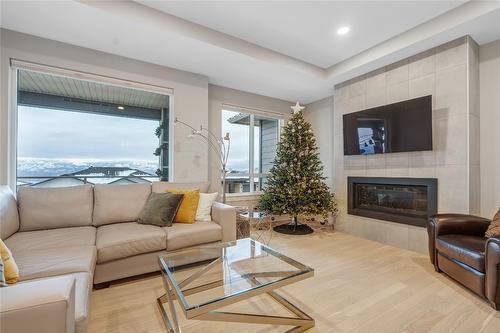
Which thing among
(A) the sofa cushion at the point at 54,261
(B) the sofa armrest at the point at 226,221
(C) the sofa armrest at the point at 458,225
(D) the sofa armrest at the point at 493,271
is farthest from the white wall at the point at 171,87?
(D) the sofa armrest at the point at 493,271

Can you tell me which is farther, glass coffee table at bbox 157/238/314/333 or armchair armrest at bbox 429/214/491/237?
armchair armrest at bbox 429/214/491/237

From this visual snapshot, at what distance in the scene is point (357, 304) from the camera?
1.85 m

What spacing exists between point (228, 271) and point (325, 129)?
384cm

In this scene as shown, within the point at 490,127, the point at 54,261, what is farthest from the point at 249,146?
the point at 54,261

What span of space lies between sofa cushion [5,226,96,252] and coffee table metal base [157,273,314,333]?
88 centimetres

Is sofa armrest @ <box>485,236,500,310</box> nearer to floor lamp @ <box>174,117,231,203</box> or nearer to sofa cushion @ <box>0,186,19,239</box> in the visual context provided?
floor lamp @ <box>174,117,231,203</box>

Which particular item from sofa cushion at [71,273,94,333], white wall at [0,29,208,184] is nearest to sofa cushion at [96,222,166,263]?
sofa cushion at [71,273,94,333]

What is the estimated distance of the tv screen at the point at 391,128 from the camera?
9.62 ft

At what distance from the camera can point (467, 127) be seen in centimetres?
264

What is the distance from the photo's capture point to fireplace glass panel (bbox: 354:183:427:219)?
308 cm

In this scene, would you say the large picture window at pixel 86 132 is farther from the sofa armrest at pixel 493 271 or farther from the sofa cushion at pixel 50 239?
the sofa armrest at pixel 493 271

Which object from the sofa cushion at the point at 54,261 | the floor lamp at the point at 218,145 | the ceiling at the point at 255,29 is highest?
the ceiling at the point at 255,29

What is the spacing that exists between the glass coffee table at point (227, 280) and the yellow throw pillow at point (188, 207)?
1.95 feet

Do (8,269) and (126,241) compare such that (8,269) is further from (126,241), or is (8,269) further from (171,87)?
(171,87)
